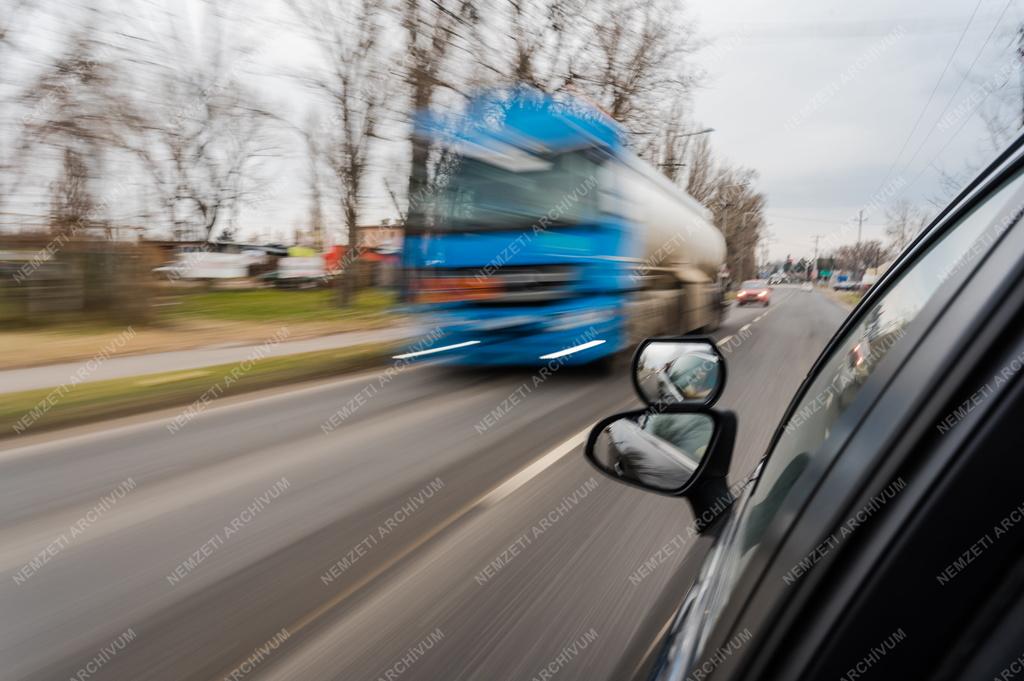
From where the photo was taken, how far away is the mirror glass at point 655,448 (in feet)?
5.78

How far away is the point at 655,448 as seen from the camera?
1.90 m

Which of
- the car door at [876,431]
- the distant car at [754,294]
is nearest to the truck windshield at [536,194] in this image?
the car door at [876,431]

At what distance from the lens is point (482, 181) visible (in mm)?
8828

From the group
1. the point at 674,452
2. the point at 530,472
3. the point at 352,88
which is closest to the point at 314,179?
the point at 352,88

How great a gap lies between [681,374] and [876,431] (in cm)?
134

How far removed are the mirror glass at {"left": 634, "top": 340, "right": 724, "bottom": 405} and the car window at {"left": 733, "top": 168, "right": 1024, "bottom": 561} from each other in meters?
0.50

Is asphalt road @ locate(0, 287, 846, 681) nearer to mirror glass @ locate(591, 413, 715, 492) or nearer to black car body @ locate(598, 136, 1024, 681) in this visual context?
mirror glass @ locate(591, 413, 715, 492)

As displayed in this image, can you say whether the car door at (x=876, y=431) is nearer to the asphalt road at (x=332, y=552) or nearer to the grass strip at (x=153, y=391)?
the asphalt road at (x=332, y=552)

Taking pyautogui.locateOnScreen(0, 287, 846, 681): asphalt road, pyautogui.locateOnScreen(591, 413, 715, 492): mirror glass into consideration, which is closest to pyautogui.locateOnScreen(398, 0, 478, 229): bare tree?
pyautogui.locateOnScreen(0, 287, 846, 681): asphalt road

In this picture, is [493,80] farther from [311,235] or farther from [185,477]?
[185,477]

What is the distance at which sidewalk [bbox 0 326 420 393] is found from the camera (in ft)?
28.3

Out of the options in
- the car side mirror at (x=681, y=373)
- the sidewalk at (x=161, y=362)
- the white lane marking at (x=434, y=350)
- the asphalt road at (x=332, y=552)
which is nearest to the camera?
the car side mirror at (x=681, y=373)

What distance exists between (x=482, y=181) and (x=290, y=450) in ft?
15.4

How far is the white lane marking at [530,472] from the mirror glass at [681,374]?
7.18ft
